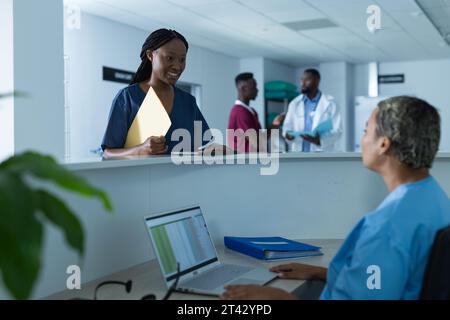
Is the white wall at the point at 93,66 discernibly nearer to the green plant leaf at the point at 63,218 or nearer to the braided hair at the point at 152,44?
the braided hair at the point at 152,44

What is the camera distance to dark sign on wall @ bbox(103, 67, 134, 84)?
19.0ft

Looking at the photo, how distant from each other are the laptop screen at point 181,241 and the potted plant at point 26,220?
0.89 m

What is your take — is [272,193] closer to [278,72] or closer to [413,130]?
[413,130]

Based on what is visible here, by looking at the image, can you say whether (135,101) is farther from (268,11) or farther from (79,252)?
(268,11)

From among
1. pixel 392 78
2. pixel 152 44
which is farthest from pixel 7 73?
Result: pixel 392 78

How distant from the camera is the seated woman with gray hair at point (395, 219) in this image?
1209 mm

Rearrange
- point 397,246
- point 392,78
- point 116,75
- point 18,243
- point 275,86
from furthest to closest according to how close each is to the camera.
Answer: point 392,78, point 275,86, point 116,75, point 397,246, point 18,243

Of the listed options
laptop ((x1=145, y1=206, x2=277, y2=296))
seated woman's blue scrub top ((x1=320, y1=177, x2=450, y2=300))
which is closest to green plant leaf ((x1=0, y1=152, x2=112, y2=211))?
seated woman's blue scrub top ((x1=320, y1=177, x2=450, y2=300))

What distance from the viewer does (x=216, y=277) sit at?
5.41ft

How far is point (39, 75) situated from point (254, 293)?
7.35ft

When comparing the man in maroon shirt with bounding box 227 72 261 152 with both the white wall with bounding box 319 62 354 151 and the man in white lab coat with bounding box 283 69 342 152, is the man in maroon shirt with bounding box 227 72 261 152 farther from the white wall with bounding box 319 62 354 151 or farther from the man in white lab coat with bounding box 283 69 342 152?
the white wall with bounding box 319 62 354 151

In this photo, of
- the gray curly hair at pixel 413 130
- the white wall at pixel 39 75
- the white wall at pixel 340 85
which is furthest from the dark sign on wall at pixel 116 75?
the gray curly hair at pixel 413 130

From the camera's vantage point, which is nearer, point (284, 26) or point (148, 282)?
point (148, 282)
